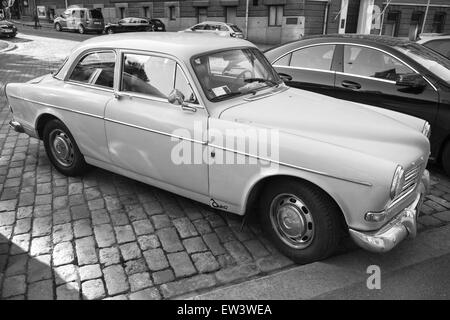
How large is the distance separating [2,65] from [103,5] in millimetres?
26127

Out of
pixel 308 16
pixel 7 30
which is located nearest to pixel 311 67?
pixel 308 16

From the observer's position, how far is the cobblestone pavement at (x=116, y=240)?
297 centimetres

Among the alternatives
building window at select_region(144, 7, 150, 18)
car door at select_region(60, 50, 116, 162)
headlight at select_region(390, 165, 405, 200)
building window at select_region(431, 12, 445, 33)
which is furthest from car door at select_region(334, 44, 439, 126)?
building window at select_region(144, 7, 150, 18)

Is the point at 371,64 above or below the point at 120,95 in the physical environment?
above

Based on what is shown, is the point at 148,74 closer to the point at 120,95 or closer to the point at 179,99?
the point at 120,95

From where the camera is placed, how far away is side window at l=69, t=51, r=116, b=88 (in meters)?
4.04

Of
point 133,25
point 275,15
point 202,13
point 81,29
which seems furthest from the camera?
point 202,13

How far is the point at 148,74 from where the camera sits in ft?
12.3

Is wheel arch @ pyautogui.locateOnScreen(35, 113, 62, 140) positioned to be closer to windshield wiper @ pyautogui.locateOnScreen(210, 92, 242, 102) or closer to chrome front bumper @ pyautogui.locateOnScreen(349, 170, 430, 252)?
windshield wiper @ pyautogui.locateOnScreen(210, 92, 242, 102)

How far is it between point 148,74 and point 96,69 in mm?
840

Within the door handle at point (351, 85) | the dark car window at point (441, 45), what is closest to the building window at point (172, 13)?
the dark car window at point (441, 45)

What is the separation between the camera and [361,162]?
270 centimetres
